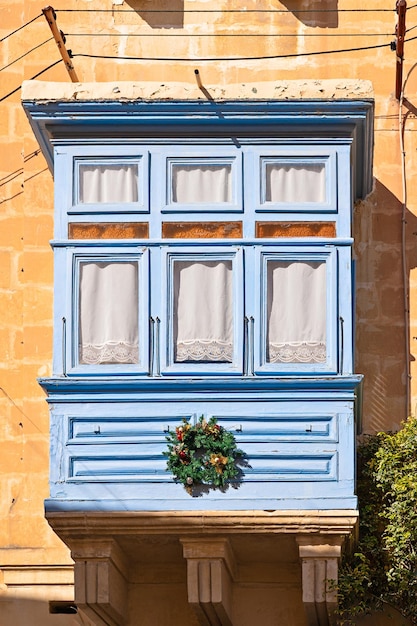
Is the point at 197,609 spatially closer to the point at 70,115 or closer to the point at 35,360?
the point at 35,360

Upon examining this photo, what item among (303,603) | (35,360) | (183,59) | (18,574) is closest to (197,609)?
(303,603)

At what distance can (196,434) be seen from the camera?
608 inches

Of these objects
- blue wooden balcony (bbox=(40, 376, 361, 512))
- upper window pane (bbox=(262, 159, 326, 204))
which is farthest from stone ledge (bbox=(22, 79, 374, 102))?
blue wooden balcony (bbox=(40, 376, 361, 512))

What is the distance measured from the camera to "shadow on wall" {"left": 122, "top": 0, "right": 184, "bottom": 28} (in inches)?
729

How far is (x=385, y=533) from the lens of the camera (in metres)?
16.2

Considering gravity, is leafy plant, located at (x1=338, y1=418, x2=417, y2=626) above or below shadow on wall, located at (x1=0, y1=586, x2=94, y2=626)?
above

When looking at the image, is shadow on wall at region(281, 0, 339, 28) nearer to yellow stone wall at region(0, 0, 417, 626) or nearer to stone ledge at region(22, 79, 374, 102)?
yellow stone wall at region(0, 0, 417, 626)

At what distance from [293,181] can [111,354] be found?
215 cm

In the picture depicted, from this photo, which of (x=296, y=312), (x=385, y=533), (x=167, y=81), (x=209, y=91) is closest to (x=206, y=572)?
(x=385, y=533)

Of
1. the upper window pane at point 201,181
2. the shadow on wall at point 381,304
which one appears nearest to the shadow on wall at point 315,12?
the shadow on wall at point 381,304

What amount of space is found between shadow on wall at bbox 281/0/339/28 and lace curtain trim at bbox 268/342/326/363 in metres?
4.07

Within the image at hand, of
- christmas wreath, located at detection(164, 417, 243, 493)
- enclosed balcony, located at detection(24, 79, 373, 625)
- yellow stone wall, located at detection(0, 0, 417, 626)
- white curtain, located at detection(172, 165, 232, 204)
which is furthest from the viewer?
yellow stone wall, located at detection(0, 0, 417, 626)

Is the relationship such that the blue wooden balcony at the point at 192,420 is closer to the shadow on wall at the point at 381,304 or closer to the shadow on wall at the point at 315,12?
the shadow on wall at the point at 381,304

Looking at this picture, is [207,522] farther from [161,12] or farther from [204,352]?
[161,12]
